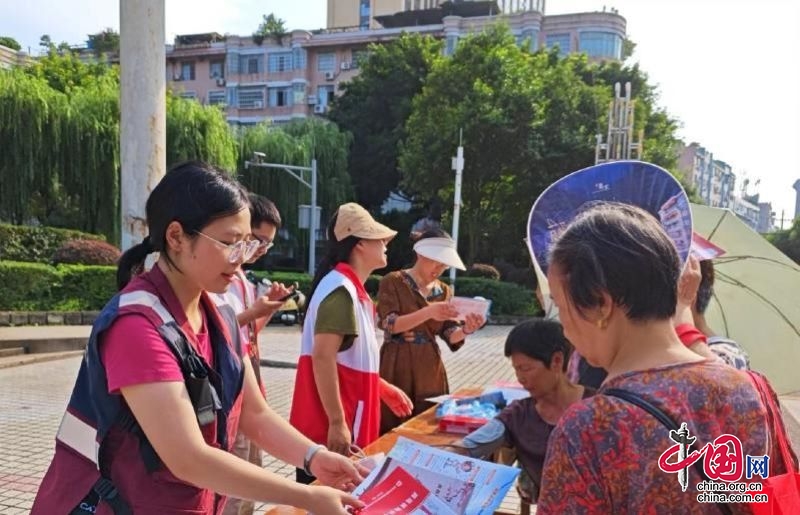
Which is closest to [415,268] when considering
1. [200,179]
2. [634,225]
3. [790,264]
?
[790,264]

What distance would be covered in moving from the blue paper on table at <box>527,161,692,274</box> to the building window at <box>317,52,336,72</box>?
3966 cm

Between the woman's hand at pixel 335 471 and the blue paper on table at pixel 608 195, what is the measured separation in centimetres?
78

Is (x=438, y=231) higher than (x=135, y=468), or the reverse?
(x=438, y=231)

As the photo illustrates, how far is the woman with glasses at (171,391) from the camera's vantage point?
118 centimetres

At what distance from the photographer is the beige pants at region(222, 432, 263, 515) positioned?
243 centimetres

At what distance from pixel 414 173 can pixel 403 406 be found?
17.3m

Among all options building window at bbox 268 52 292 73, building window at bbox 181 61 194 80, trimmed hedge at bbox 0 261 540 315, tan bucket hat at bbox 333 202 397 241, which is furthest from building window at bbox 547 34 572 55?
tan bucket hat at bbox 333 202 397 241

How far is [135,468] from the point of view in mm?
1226

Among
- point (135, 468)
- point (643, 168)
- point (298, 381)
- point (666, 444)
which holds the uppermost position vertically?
point (643, 168)

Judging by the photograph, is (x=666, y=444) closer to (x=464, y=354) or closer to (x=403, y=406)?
(x=403, y=406)

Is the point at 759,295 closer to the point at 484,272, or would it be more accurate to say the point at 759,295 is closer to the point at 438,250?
the point at 438,250

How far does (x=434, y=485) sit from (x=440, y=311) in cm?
125

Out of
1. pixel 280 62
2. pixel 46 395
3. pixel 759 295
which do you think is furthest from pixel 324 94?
pixel 759 295

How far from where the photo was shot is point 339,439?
2.19 m
